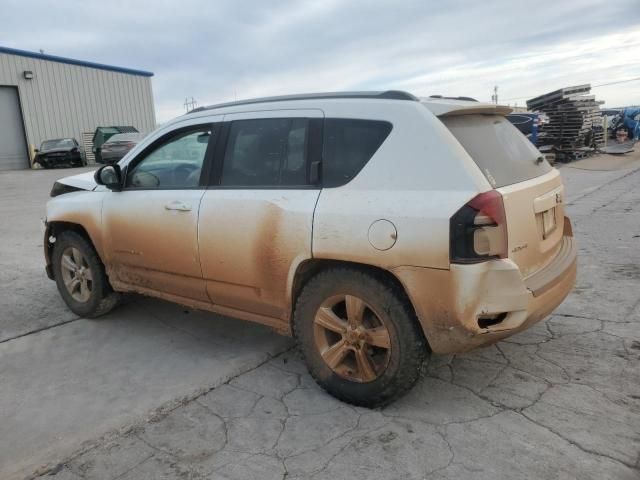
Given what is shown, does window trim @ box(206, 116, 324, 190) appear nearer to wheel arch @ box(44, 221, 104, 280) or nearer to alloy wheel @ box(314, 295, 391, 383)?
alloy wheel @ box(314, 295, 391, 383)

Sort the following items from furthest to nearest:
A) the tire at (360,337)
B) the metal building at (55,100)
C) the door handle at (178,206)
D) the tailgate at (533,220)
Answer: the metal building at (55,100), the door handle at (178,206), the tire at (360,337), the tailgate at (533,220)

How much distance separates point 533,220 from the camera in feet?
9.70

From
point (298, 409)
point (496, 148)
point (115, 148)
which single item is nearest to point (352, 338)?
point (298, 409)

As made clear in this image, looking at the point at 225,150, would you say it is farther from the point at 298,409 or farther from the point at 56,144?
the point at 56,144

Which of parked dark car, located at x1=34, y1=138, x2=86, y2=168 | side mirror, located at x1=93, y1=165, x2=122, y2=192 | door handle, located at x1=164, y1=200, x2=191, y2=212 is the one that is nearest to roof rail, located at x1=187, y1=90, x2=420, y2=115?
door handle, located at x1=164, y1=200, x2=191, y2=212

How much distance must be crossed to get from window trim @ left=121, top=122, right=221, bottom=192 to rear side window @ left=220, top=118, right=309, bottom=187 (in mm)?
140

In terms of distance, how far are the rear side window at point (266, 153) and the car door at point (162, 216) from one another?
215 mm

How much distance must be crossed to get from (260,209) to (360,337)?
3.24 feet

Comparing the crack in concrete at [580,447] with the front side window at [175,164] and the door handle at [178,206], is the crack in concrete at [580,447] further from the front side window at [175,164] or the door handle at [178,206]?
Result: the front side window at [175,164]

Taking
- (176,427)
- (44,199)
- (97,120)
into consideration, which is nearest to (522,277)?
(176,427)

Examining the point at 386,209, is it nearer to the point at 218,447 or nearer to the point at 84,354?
the point at 218,447

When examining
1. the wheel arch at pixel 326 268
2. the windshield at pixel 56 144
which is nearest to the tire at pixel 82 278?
the wheel arch at pixel 326 268

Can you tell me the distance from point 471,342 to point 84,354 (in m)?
2.87

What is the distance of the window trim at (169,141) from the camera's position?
3699 millimetres
